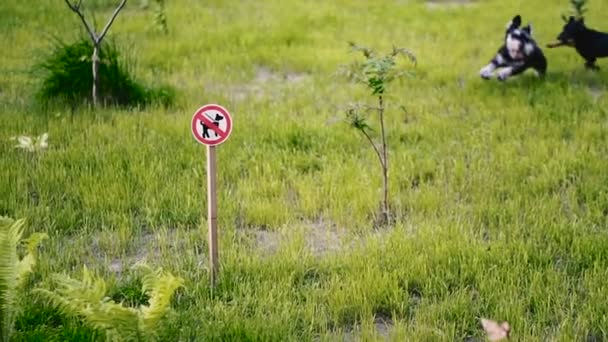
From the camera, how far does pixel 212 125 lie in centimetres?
399

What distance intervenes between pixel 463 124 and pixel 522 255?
2.51 meters

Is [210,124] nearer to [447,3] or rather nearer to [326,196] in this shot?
[326,196]

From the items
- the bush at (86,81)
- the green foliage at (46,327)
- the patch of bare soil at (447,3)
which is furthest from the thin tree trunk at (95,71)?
the patch of bare soil at (447,3)

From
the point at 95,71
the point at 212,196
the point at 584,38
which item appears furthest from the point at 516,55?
the point at 212,196

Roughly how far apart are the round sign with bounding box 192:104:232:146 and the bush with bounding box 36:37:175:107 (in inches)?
133

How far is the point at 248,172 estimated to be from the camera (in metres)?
5.85

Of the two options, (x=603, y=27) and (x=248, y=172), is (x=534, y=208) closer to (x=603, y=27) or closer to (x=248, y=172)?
(x=248, y=172)

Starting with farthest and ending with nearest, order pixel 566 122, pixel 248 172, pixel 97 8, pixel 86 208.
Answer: pixel 97 8, pixel 566 122, pixel 248 172, pixel 86 208

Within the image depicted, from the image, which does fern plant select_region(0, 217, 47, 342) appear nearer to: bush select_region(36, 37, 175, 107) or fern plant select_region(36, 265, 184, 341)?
fern plant select_region(36, 265, 184, 341)

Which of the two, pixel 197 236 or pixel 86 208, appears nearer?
pixel 197 236

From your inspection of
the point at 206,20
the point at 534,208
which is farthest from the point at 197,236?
the point at 206,20

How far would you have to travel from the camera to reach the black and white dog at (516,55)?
769 cm

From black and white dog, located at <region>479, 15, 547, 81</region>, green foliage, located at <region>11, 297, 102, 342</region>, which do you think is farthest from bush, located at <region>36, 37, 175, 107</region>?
green foliage, located at <region>11, 297, 102, 342</region>

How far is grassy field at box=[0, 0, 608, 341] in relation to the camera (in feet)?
13.0
